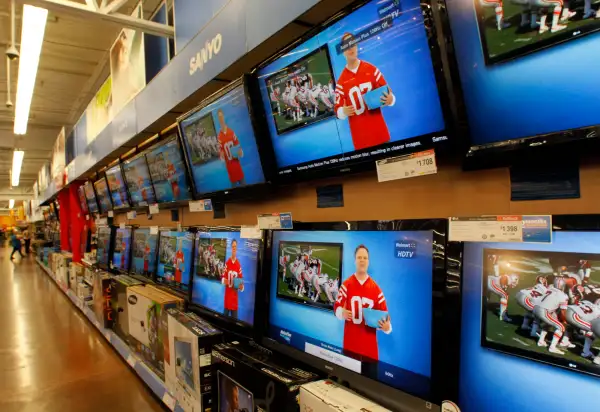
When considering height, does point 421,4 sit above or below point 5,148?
below

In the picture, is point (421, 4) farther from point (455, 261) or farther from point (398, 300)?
point (398, 300)

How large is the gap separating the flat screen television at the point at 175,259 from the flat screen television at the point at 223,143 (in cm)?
54

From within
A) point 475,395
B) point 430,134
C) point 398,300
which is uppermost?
point 430,134

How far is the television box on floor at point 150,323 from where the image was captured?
2.65 meters

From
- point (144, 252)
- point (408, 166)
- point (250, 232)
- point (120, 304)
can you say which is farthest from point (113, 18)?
point (408, 166)

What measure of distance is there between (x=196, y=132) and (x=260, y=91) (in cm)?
83

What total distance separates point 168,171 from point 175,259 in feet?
2.37

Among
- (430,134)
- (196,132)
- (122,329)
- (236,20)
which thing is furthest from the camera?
(122,329)

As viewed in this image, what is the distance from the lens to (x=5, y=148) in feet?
45.1

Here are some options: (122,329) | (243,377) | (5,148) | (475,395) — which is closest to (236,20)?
(243,377)

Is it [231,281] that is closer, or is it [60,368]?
[231,281]

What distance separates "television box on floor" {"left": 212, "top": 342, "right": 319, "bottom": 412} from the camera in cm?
139

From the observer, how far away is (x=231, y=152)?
233cm

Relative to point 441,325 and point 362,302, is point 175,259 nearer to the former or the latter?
point 362,302
